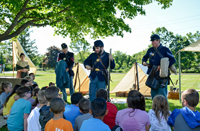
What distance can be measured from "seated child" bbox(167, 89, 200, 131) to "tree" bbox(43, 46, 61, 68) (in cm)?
6230

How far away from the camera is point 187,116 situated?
Answer: 7.56ft

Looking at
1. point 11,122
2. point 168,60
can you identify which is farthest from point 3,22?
point 168,60

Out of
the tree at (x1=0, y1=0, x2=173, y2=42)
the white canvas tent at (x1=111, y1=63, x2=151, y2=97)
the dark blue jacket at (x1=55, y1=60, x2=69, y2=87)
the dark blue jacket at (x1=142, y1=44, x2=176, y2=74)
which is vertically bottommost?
the white canvas tent at (x1=111, y1=63, x2=151, y2=97)

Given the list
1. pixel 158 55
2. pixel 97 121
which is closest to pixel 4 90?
pixel 97 121

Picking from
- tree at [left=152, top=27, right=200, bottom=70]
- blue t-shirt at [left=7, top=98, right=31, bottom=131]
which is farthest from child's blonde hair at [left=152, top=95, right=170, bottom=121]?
tree at [left=152, top=27, right=200, bottom=70]

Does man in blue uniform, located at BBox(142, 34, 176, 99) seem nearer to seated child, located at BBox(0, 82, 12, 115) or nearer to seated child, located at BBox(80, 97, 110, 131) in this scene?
seated child, located at BBox(80, 97, 110, 131)

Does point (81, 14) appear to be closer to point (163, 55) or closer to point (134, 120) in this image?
point (163, 55)

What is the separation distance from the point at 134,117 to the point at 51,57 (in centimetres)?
6364

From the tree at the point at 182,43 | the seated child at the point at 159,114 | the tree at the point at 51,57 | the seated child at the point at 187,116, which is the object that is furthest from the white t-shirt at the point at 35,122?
the tree at the point at 51,57

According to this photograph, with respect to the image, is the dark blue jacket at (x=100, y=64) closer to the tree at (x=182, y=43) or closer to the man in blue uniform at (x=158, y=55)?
the man in blue uniform at (x=158, y=55)

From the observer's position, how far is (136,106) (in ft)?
8.92

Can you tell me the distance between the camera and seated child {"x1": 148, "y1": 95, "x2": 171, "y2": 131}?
2.82m

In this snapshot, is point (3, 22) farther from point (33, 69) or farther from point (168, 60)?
point (168, 60)

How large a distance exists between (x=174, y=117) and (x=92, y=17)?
5515 millimetres
